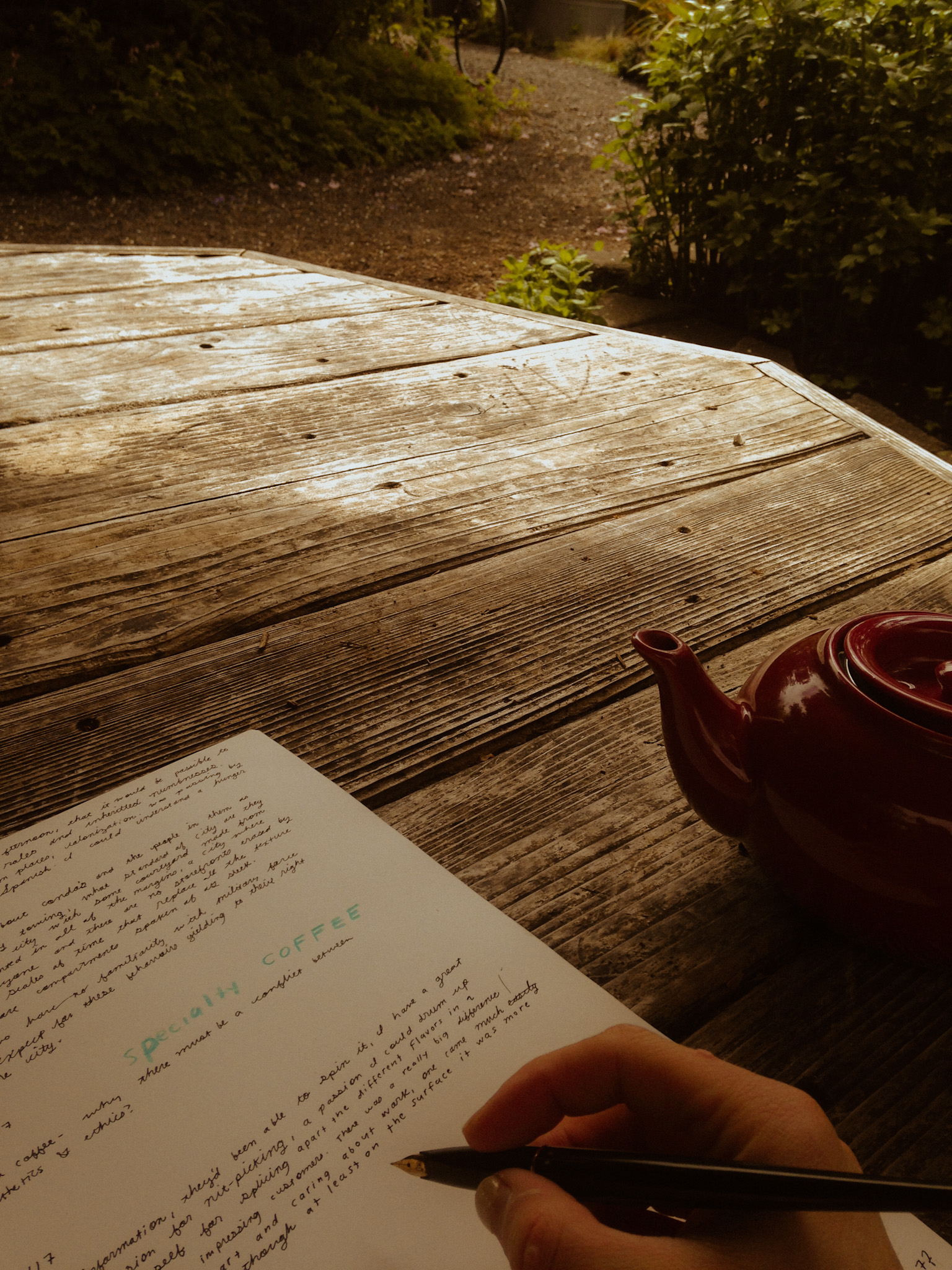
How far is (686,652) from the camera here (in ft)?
1.85

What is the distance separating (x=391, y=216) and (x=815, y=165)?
3.75m

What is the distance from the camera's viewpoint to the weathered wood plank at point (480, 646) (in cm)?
74

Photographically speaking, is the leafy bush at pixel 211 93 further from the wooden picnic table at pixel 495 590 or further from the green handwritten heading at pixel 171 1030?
the green handwritten heading at pixel 171 1030

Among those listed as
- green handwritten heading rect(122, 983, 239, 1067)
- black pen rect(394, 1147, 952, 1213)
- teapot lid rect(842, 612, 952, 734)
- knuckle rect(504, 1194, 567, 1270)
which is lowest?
green handwritten heading rect(122, 983, 239, 1067)

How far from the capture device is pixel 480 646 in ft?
2.83

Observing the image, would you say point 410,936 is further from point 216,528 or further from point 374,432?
point 374,432

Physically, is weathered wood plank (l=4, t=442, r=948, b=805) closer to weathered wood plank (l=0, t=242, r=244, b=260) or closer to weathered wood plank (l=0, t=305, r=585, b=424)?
weathered wood plank (l=0, t=305, r=585, b=424)

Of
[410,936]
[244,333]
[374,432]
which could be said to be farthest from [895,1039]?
[244,333]

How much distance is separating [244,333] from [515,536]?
2.95 ft

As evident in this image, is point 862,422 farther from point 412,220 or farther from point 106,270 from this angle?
point 412,220

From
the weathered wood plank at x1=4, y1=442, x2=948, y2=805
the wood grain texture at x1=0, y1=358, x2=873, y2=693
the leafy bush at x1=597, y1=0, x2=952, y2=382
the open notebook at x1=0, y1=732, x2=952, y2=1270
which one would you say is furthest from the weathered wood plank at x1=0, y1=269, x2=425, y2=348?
the leafy bush at x1=597, y1=0, x2=952, y2=382

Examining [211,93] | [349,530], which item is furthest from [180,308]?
[211,93]

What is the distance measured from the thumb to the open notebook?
0.22ft

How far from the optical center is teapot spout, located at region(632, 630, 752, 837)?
1.82ft
